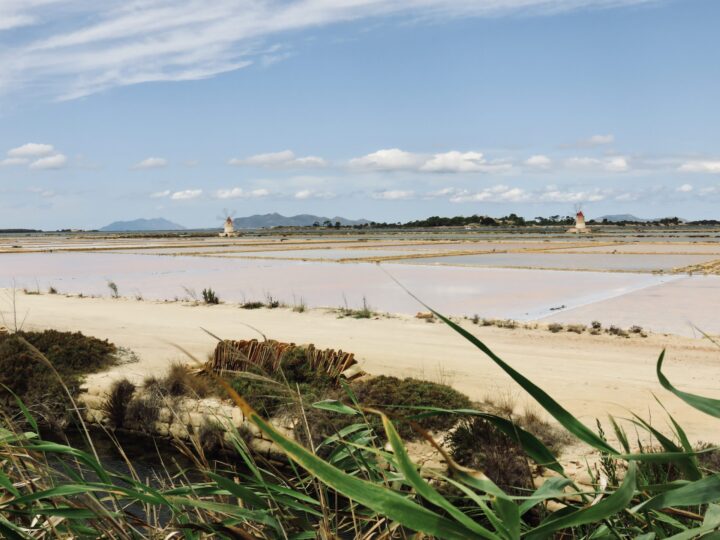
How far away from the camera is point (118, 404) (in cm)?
1198

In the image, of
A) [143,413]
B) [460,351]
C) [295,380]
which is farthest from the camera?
[460,351]

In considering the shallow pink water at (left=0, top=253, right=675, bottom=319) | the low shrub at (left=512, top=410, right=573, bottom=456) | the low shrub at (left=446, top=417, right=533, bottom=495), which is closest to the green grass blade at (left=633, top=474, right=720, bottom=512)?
the low shrub at (left=446, top=417, right=533, bottom=495)

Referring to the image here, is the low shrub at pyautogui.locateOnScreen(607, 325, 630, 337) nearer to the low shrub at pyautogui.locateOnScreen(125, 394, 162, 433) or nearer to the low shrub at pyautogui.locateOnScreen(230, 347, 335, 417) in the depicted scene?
the low shrub at pyautogui.locateOnScreen(230, 347, 335, 417)

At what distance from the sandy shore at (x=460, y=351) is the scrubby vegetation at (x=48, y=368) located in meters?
0.54

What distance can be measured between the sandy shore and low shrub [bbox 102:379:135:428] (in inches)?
32.9

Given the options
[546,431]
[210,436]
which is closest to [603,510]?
[546,431]

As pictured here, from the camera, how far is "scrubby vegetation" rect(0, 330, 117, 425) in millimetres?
11992

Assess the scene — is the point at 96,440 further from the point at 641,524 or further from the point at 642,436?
the point at 641,524

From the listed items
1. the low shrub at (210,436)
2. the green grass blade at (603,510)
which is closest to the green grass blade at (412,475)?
the green grass blade at (603,510)

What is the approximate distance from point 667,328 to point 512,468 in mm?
11401

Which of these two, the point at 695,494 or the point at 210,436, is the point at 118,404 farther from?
the point at 695,494

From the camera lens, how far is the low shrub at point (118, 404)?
1189cm

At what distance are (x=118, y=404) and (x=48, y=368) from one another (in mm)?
2317

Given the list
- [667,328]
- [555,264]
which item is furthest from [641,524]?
[555,264]
